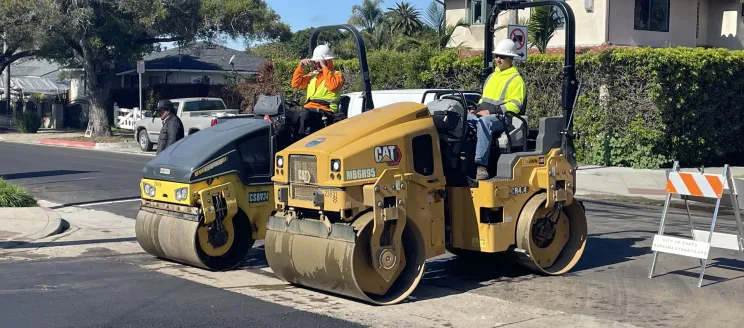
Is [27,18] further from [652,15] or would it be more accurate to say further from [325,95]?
[325,95]

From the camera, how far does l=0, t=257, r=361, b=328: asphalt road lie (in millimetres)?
7027

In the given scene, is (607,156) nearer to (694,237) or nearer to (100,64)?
(694,237)

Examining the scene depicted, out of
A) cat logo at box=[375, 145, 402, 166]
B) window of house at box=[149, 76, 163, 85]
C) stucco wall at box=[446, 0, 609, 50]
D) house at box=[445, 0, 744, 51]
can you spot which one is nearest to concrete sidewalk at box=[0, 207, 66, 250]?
cat logo at box=[375, 145, 402, 166]

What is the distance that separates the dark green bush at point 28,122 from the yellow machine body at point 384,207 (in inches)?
1349

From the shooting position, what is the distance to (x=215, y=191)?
8953 mm

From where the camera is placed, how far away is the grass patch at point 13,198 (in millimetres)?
13336

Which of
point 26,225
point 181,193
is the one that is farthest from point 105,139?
point 181,193

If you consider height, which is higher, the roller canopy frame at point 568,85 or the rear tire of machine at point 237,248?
the roller canopy frame at point 568,85

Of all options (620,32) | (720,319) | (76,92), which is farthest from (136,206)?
(76,92)

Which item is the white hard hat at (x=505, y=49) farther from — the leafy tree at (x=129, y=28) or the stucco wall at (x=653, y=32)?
the leafy tree at (x=129, y=28)

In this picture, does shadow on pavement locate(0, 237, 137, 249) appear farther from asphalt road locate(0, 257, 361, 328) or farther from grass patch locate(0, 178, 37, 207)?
grass patch locate(0, 178, 37, 207)

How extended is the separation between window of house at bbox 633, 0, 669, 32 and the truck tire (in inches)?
645

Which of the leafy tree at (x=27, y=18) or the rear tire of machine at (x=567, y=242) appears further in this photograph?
the leafy tree at (x=27, y=18)

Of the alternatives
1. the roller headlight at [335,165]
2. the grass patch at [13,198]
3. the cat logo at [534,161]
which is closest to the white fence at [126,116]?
the grass patch at [13,198]
